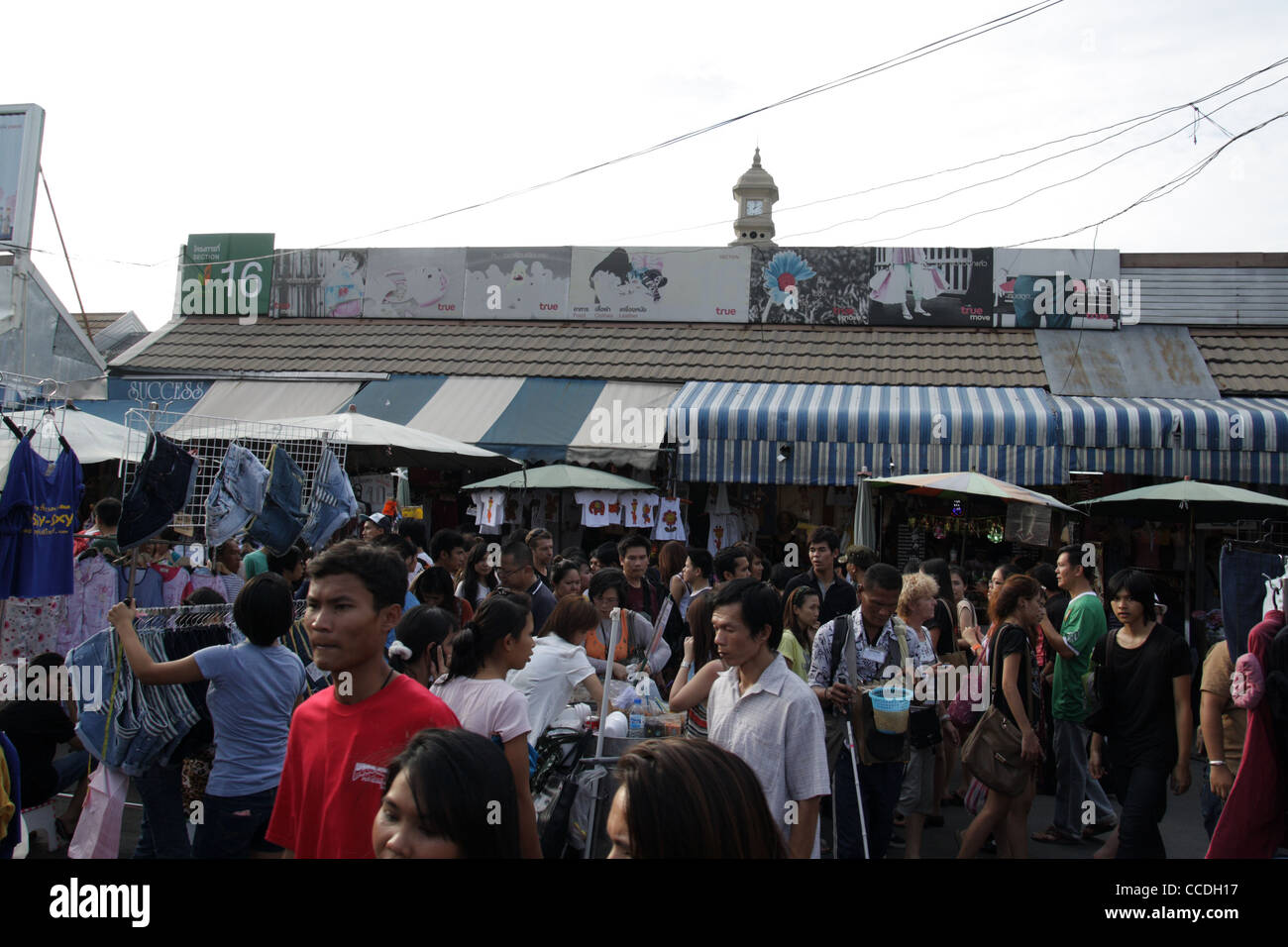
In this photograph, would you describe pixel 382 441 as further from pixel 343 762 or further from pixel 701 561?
pixel 343 762

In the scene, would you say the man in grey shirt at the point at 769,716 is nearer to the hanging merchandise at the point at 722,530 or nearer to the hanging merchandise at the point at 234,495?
the hanging merchandise at the point at 234,495

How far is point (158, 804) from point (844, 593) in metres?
4.40

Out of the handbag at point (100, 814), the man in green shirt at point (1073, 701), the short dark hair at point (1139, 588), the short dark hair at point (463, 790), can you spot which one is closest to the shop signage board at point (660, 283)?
the man in green shirt at point (1073, 701)

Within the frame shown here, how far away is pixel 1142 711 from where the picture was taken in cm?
527

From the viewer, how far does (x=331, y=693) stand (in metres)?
2.82

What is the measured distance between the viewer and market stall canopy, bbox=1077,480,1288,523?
1014cm

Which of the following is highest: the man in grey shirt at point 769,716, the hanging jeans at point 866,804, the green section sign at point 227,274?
the green section sign at point 227,274

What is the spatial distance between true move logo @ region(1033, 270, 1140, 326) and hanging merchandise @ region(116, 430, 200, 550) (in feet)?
46.0

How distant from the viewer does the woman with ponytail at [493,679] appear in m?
3.39

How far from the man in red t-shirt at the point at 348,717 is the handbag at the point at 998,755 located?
3.87m

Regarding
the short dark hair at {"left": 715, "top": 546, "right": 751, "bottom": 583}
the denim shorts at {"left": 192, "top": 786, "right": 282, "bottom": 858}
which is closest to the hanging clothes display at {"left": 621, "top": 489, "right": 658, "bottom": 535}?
the short dark hair at {"left": 715, "top": 546, "right": 751, "bottom": 583}
